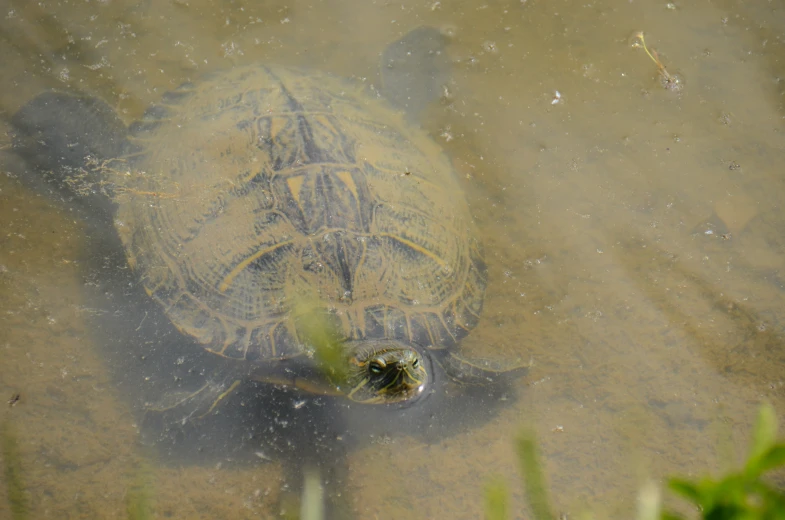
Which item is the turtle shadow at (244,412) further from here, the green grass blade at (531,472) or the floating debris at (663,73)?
the floating debris at (663,73)

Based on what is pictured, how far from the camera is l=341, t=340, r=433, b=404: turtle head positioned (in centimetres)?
294

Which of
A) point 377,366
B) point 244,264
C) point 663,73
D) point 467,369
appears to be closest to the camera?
point 377,366

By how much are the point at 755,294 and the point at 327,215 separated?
3.18 metres

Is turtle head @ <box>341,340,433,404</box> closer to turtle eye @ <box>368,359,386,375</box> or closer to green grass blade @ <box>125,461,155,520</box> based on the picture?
turtle eye @ <box>368,359,386,375</box>

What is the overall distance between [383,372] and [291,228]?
3.09ft

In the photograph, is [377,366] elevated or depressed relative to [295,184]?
depressed

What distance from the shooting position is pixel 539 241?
4133mm

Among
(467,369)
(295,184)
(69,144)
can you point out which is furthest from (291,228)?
(69,144)

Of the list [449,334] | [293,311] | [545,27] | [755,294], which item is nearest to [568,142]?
[545,27]

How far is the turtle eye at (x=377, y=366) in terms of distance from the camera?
2887mm

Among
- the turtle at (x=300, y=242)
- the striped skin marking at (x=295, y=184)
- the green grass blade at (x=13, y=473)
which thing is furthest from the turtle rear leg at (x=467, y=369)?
the green grass blade at (x=13, y=473)

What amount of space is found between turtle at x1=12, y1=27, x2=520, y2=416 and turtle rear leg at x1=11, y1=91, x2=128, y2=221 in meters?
0.14

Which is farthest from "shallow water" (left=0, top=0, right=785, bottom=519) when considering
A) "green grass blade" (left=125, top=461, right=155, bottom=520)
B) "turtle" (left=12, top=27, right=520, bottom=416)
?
"turtle" (left=12, top=27, right=520, bottom=416)

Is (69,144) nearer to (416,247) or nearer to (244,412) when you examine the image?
(244,412)
